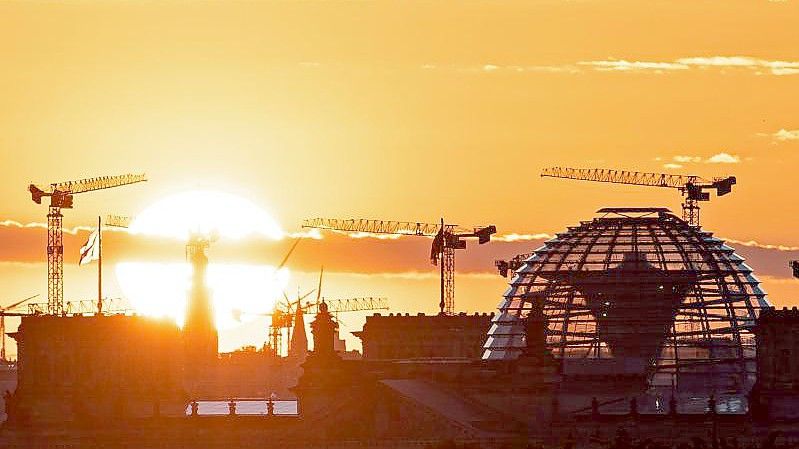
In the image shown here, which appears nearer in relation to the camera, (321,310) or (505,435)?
(505,435)

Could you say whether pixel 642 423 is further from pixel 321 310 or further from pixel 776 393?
pixel 321 310

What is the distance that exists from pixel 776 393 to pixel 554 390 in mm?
12552

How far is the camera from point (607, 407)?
195 m

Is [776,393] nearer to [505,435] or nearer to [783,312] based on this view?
[783,312]

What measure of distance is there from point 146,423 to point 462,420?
2029cm

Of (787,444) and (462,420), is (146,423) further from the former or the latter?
(787,444)

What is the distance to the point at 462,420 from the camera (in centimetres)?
18700

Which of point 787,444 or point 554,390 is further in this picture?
point 554,390

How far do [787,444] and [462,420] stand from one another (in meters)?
19.5

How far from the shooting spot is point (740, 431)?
186750mm

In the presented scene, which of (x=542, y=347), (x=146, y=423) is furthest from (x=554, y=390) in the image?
(x=146, y=423)

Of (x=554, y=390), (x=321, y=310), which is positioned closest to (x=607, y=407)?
(x=554, y=390)

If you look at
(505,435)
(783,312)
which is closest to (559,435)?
(505,435)

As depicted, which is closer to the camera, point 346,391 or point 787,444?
point 787,444
